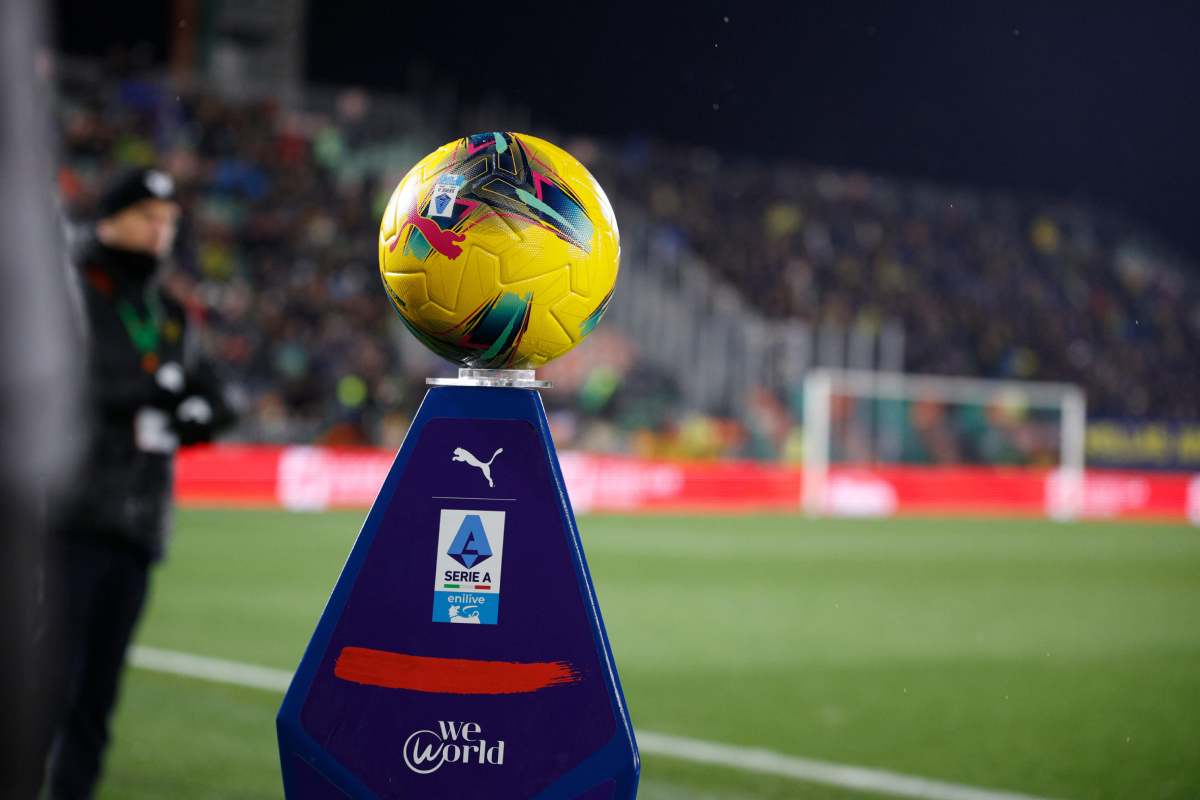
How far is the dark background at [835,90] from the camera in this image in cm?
2239

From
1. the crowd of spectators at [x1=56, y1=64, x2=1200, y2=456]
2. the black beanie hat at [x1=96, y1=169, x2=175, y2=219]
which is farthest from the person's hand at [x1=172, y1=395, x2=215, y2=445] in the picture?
the crowd of spectators at [x1=56, y1=64, x2=1200, y2=456]

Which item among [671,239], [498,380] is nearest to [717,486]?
[671,239]

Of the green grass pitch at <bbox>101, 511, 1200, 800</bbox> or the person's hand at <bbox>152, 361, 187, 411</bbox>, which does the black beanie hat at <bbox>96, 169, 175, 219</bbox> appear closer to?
the person's hand at <bbox>152, 361, 187, 411</bbox>

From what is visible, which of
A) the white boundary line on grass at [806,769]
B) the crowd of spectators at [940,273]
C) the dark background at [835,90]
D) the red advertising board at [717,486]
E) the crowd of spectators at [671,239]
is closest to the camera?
the white boundary line on grass at [806,769]

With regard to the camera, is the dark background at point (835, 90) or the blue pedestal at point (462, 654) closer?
the blue pedestal at point (462, 654)

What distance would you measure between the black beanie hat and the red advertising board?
10.3 metres

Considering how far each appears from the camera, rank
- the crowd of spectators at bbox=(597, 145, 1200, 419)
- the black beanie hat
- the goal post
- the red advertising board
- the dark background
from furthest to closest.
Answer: the crowd of spectators at bbox=(597, 145, 1200, 419) → the dark background → the goal post → the red advertising board → the black beanie hat

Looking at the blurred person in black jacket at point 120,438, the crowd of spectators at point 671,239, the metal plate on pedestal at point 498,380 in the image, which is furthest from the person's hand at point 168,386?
the crowd of spectators at point 671,239

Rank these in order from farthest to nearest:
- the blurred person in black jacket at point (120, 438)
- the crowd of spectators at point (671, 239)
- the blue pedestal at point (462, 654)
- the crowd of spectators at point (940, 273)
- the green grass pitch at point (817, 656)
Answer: the crowd of spectators at point (940, 273) → the crowd of spectators at point (671, 239) → the green grass pitch at point (817, 656) → the blurred person in black jacket at point (120, 438) → the blue pedestal at point (462, 654)

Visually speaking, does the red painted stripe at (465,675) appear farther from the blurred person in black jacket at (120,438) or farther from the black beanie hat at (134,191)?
the black beanie hat at (134,191)

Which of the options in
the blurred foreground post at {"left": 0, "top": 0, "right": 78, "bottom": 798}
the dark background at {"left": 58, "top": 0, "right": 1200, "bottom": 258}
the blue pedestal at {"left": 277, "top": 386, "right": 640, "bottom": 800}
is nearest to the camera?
the blurred foreground post at {"left": 0, "top": 0, "right": 78, "bottom": 798}

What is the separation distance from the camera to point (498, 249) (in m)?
Result: 2.55

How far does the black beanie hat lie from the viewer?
341cm

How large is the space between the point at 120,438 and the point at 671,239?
2315cm
